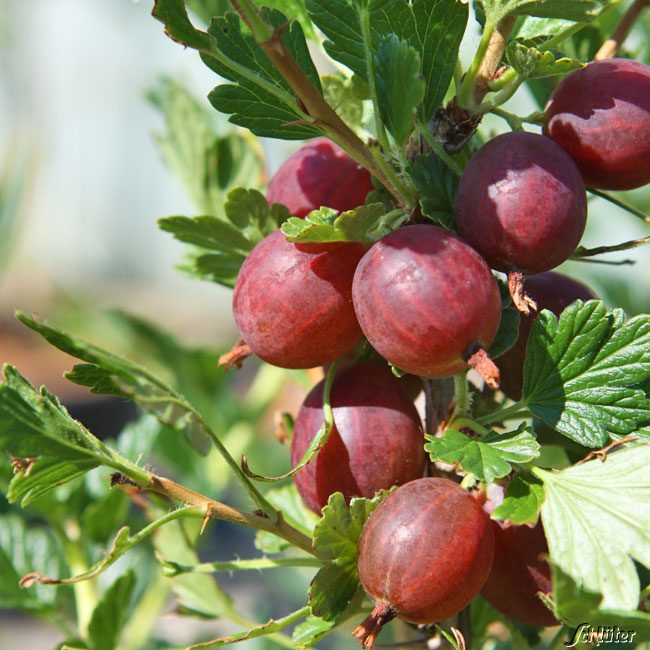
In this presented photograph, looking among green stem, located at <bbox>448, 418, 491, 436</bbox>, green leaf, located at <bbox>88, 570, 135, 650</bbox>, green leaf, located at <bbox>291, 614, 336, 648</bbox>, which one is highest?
green stem, located at <bbox>448, 418, 491, 436</bbox>

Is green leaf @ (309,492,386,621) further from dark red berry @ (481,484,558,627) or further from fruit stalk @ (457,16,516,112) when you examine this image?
fruit stalk @ (457,16,516,112)

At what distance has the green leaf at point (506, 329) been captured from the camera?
1.75ft

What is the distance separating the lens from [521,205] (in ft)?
1.59

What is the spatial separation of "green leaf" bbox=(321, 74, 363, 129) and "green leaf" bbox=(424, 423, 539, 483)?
30 centimetres

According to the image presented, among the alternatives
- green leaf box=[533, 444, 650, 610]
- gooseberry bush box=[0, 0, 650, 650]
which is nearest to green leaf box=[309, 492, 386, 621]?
gooseberry bush box=[0, 0, 650, 650]

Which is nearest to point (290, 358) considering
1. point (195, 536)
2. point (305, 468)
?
point (305, 468)

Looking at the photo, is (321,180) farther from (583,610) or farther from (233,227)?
(583,610)

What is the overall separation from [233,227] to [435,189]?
18 cm

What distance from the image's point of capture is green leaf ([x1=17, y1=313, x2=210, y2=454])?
46cm

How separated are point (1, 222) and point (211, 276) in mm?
870

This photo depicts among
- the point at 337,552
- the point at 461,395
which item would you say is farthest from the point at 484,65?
the point at 337,552

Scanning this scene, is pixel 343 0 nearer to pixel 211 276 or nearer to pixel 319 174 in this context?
pixel 319 174

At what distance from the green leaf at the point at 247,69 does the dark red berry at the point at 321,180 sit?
6cm

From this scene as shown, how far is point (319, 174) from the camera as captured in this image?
2.02 feet
